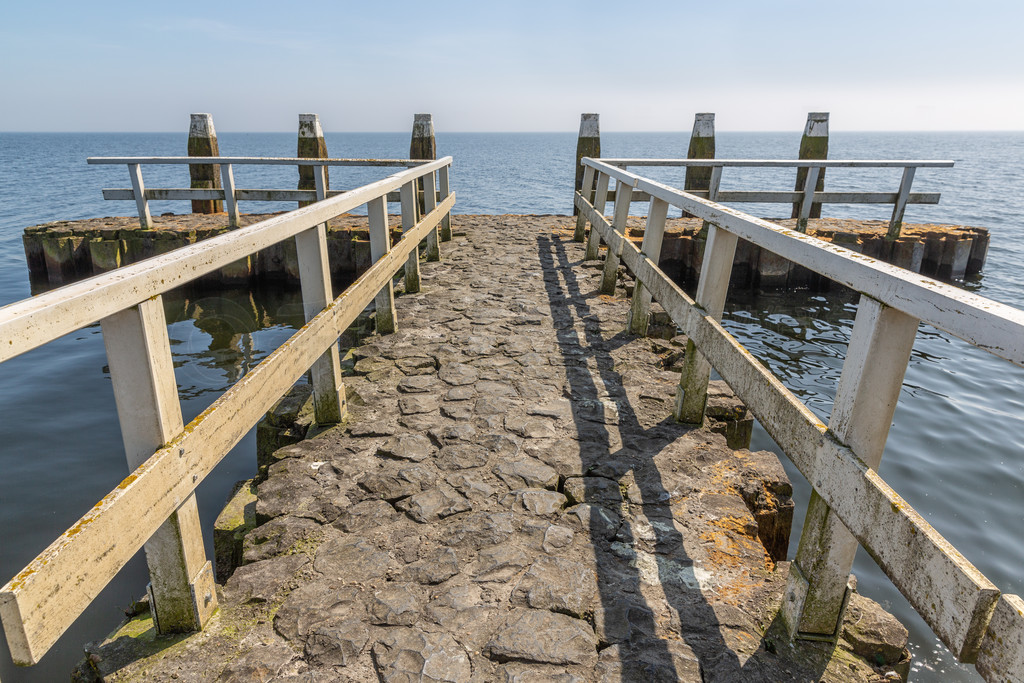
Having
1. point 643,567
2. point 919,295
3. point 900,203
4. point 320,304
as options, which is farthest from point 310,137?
point 919,295

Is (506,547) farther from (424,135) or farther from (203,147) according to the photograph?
(203,147)

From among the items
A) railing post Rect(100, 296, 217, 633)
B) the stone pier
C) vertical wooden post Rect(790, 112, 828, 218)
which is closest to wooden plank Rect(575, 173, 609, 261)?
the stone pier

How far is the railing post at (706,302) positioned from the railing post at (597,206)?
161 inches

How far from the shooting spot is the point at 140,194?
32.0 feet

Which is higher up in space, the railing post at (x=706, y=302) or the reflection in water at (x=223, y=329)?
the railing post at (x=706, y=302)

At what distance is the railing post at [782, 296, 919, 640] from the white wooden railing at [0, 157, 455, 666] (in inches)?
77.8

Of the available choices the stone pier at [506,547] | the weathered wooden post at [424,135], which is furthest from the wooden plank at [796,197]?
the stone pier at [506,547]

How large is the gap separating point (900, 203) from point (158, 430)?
38.6 ft

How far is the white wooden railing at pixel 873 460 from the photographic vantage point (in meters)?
1.25

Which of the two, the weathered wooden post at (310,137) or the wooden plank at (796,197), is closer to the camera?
the wooden plank at (796,197)

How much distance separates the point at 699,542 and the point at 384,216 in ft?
10.1

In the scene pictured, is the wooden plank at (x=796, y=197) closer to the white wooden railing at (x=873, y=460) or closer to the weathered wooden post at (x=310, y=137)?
the weathered wooden post at (x=310, y=137)

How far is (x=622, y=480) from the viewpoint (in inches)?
120

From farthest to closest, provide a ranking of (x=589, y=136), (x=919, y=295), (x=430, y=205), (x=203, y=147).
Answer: (x=589, y=136) → (x=203, y=147) → (x=430, y=205) → (x=919, y=295)
